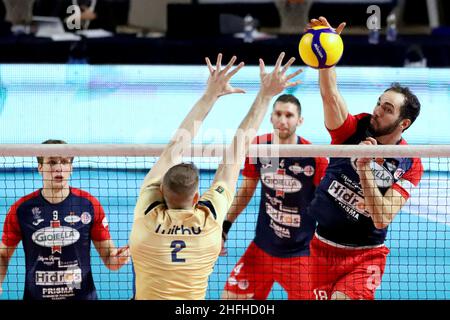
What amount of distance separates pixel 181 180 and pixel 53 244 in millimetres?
1831

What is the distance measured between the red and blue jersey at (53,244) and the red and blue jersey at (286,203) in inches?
63.4

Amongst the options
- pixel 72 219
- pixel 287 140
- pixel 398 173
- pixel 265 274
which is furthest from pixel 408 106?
pixel 72 219

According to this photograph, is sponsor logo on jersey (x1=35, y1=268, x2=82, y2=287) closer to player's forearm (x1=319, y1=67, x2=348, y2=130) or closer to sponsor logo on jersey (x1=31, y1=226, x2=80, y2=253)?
sponsor logo on jersey (x1=31, y1=226, x2=80, y2=253)

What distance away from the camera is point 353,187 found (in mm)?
5996

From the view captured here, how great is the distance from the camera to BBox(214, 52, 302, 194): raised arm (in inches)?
194

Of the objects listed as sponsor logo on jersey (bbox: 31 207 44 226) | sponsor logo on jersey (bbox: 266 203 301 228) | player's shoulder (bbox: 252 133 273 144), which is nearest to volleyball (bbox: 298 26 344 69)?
player's shoulder (bbox: 252 133 273 144)

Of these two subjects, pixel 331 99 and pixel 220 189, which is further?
pixel 331 99

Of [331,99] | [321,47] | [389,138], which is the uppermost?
[321,47]

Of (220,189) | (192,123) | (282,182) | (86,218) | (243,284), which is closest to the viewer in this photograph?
(220,189)

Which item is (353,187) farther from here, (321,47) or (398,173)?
(321,47)

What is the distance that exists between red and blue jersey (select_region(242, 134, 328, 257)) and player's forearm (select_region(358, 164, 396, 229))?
103cm

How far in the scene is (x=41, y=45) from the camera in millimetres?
12695

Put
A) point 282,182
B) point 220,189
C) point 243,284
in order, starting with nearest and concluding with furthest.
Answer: point 220,189 → point 243,284 → point 282,182

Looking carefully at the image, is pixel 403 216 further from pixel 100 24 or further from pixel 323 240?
pixel 100 24
